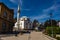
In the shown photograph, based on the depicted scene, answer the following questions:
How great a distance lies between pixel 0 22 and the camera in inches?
1566

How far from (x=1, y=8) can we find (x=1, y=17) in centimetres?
287

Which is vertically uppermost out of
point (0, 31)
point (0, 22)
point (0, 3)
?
point (0, 3)

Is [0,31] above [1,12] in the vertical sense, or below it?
below

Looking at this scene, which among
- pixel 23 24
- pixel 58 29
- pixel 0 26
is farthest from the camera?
pixel 23 24

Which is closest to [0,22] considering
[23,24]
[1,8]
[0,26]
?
[0,26]

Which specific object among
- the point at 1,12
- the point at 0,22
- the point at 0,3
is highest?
the point at 0,3

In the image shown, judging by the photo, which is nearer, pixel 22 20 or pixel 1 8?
pixel 1 8

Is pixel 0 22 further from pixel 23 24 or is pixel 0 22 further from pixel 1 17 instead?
pixel 23 24

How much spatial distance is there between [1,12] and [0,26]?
428 cm

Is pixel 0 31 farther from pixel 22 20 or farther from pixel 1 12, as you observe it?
pixel 22 20

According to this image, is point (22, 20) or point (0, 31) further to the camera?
point (22, 20)

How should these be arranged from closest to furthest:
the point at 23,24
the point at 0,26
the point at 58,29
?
the point at 0,26, the point at 58,29, the point at 23,24

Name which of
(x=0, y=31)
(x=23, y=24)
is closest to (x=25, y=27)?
(x=23, y=24)

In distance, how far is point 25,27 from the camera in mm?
124250
